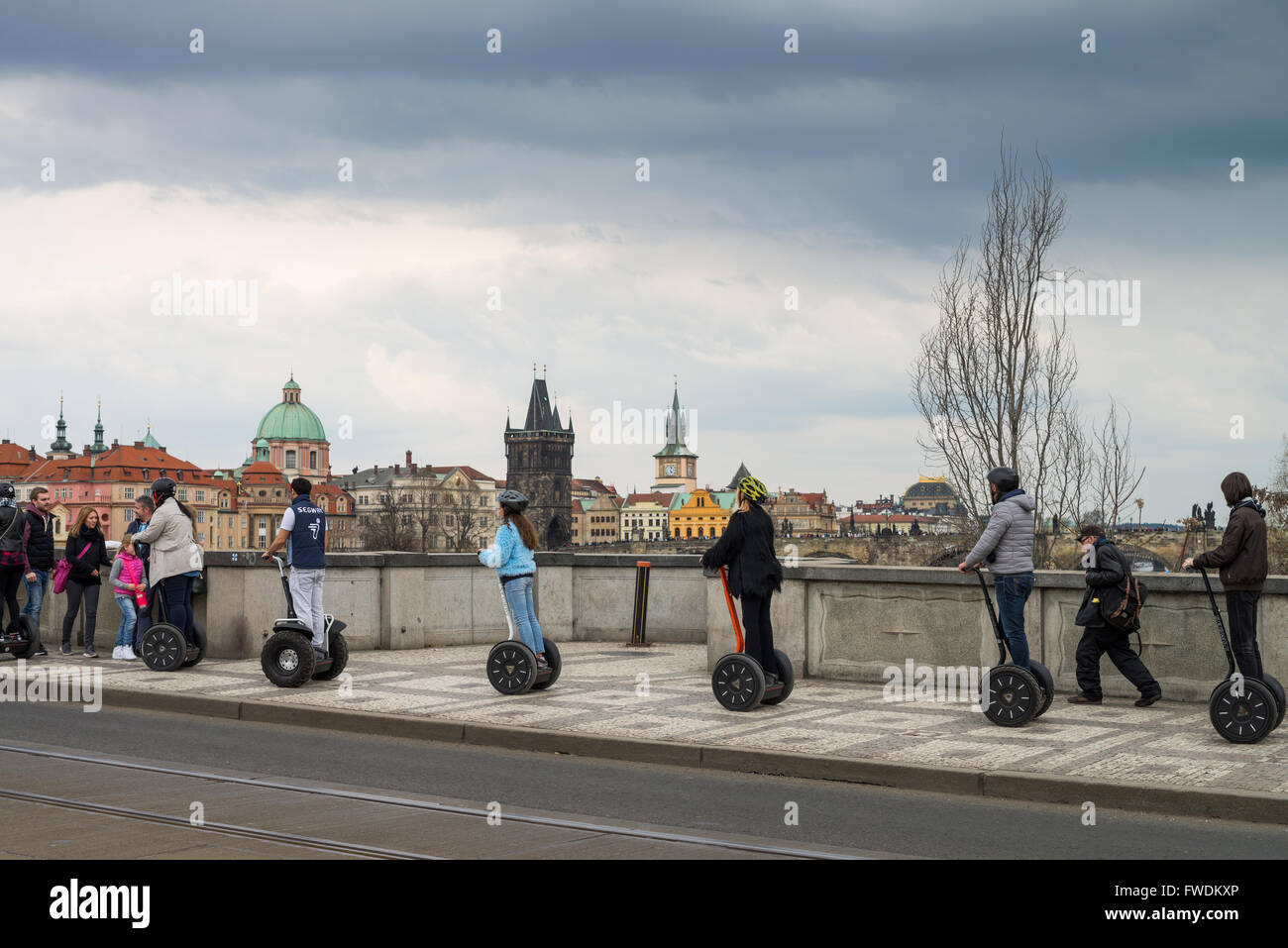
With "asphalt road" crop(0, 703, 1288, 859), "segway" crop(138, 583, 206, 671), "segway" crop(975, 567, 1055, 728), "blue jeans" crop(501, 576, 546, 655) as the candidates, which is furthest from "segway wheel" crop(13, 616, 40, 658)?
"segway" crop(975, 567, 1055, 728)

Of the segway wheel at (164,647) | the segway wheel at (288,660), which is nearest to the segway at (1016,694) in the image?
the segway wheel at (288,660)

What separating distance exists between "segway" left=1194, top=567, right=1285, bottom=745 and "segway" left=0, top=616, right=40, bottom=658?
11.9 meters

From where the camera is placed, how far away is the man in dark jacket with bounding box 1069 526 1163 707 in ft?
35.9

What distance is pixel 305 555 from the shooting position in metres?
12.7

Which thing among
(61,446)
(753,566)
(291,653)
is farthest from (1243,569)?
(61,446)

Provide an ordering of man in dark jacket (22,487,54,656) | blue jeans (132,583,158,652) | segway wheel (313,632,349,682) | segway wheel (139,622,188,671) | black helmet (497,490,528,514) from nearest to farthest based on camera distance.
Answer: black helmet (497,490,528,514)
segway wheel (313,632,349,682)
segway wheel (139,622,188,671)
blue jeans (132,583,158,652)
man in dark jacket (22,487,54,656)

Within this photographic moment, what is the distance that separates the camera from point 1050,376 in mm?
32500

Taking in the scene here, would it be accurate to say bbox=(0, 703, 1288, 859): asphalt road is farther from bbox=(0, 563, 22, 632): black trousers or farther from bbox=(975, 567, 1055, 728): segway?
bbox=(0, 563, 22, 632): black trousers

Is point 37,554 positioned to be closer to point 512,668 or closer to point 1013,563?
point 512,668

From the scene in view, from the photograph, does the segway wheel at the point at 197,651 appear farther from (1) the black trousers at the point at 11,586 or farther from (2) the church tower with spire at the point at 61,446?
(2) the church tower with spire at the point at 61,446

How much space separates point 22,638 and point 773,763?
969cm
